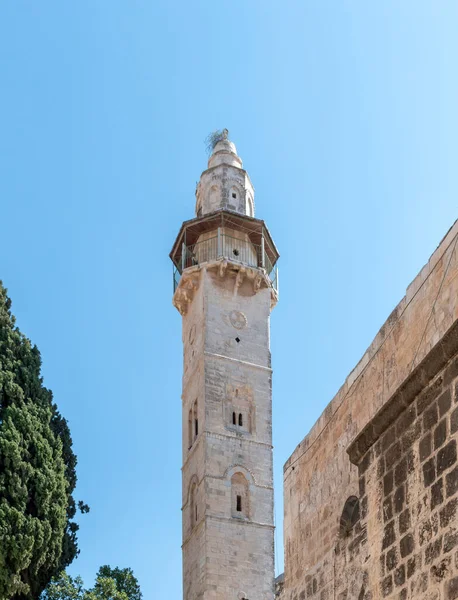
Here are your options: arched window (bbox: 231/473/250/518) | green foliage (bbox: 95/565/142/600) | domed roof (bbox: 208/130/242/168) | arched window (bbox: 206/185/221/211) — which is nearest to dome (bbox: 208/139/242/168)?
domed roof (bbox: 208/130/242/168)

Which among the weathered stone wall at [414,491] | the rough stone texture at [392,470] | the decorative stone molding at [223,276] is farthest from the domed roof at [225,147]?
the weathered stone wall at [414,491]

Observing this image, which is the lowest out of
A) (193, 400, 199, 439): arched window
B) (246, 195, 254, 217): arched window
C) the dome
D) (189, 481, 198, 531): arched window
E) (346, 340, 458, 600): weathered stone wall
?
(346, 340, 458, 600): weathered stone wall

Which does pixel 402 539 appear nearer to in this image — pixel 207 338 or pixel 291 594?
pixel 291 594

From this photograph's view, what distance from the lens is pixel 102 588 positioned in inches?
882

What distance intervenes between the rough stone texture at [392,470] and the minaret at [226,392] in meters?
16.3

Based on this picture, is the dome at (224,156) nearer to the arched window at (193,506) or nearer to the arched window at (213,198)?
the arched window at (213,198)

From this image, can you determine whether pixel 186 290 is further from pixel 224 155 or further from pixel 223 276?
pixel 224 155

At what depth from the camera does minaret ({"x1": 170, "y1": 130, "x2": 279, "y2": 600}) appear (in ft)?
77.7

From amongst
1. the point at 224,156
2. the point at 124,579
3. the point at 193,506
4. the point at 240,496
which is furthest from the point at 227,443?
the point at 224,156

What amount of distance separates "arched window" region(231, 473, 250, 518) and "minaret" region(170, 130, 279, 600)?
0.03m

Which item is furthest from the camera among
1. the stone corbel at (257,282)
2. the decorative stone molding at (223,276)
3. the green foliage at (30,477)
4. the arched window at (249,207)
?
the arched window at (249,207)

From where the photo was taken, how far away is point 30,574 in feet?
63.9

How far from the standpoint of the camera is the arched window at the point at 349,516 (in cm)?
623

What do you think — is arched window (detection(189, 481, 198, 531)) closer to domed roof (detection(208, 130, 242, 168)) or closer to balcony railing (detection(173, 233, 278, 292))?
balcony railing (detection(173, 233, 278, 292))
